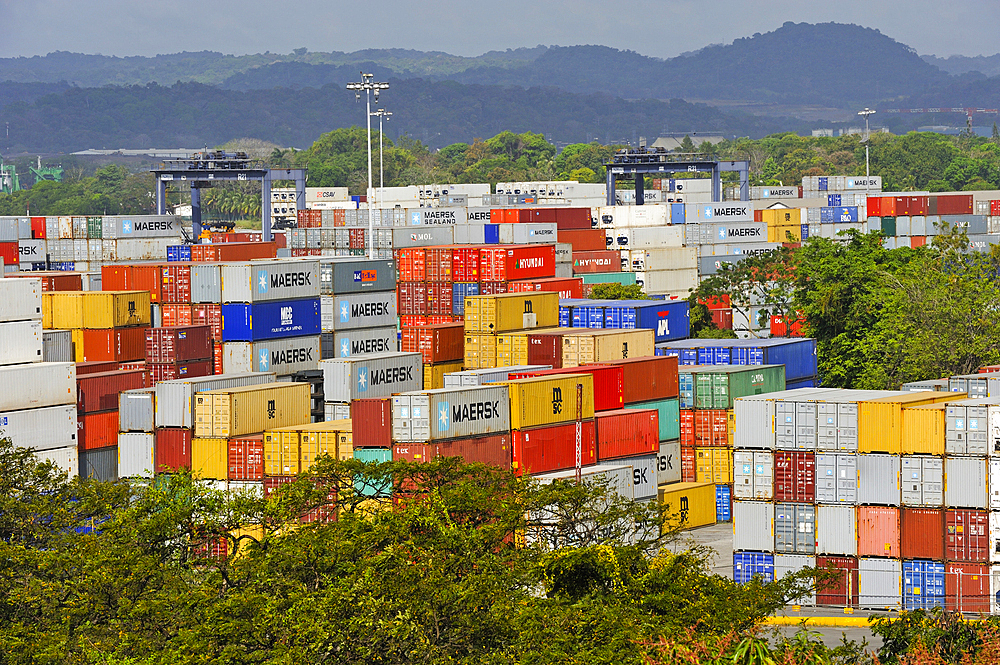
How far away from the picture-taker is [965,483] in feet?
137

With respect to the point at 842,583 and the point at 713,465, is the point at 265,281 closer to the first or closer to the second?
the point at 713,465

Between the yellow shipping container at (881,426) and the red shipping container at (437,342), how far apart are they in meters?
20.6

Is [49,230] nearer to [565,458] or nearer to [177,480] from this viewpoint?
[565,458]

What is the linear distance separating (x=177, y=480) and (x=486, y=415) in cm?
1136

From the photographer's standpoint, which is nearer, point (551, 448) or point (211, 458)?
point (551, 448)

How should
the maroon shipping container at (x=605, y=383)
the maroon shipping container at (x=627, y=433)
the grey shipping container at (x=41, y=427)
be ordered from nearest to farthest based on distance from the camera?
the maroon shipping container at (x=627, y=433) → the grey shipping container at (x=41, y=427) → the maroon shipping container at (x=605, y=383)

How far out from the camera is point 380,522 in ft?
110

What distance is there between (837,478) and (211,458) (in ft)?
63.6

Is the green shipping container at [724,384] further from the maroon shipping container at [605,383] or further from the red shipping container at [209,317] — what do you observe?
the red shipping container at [209,317]

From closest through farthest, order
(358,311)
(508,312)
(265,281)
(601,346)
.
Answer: (601,346), (508,312), (265,281), (358,311)

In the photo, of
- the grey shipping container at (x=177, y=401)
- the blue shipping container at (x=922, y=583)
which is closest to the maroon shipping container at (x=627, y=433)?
the blue shipping container at (x=922, y=583)

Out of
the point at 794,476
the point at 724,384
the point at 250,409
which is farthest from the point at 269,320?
the point at 794,476

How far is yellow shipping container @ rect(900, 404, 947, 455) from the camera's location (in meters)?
42.1

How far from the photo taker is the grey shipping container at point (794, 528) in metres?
43.8
